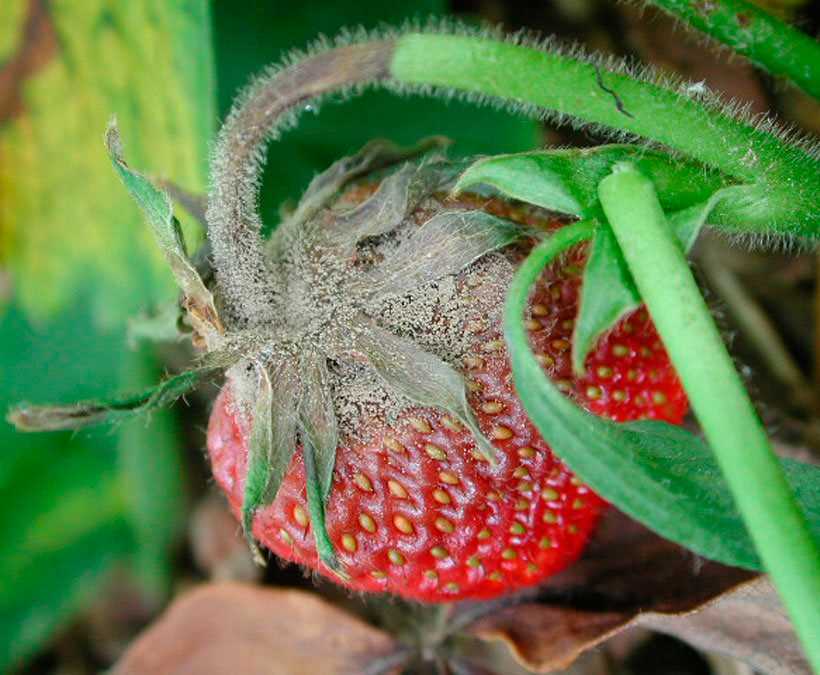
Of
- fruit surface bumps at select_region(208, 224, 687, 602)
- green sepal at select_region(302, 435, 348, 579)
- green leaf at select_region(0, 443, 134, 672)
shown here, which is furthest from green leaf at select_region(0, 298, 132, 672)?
green sepal at select_region(302, 435, 348, 579)

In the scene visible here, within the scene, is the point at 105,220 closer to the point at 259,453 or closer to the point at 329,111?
the point at 329,111

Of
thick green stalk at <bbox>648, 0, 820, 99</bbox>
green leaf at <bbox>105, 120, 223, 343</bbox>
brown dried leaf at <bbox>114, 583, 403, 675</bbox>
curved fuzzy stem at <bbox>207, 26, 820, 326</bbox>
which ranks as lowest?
brown dried leaf at <bbox>114, 583, 403, 675</bbox>

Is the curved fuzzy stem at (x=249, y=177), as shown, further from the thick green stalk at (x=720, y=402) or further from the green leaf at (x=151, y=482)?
the green leaf at (x=151, y=482)

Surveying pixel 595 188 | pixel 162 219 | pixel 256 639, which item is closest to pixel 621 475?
pixel 595 188

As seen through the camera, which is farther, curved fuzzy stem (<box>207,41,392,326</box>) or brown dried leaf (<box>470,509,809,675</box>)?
brown dried leaf (<box>470,509,809,675</box>)

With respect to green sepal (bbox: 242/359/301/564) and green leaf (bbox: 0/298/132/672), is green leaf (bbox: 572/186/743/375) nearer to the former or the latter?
green sepal (bbox: 242/359/301/564)

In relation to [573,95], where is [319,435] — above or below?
below
